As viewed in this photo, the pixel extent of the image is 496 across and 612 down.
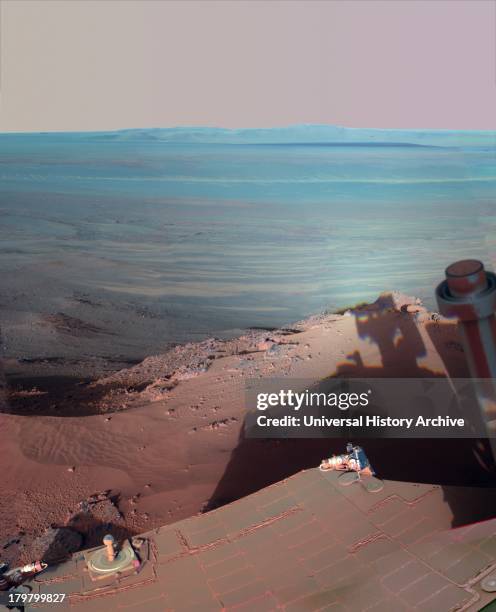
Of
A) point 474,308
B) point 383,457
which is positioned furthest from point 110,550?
point 383,457

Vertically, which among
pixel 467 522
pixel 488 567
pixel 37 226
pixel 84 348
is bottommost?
pixel 84 348

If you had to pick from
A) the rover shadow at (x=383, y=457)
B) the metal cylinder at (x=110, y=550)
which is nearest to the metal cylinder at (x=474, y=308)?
the metal cylinder at (x=110, y=550)

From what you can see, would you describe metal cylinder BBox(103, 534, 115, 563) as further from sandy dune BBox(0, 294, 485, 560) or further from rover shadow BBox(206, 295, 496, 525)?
rover shadow BBox(206, 295, 496, 525)

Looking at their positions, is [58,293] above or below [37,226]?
below

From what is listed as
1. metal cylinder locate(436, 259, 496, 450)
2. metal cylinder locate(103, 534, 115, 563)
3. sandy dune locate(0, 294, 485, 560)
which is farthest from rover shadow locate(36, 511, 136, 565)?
metal cylinder locate(436, 259, 496, 450)

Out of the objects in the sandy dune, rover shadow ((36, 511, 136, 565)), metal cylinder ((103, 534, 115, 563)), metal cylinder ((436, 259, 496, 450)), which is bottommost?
rover shadow ((36, 511, 136, 565))

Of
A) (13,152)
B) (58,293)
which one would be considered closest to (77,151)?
(13,152)

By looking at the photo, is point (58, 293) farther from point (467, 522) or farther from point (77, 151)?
point (77, 151)

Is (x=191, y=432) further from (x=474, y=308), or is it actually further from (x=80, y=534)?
(x=474, y=308)

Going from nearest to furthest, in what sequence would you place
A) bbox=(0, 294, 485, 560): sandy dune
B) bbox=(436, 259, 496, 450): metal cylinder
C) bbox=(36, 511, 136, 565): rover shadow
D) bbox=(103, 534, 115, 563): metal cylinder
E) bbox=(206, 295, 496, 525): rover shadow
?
bbox=(436, 259, 496, 450): metal cylinder
bbox=(103, 534, 115, 563): metal cylinder
bbox=(36, 511, 136, 565): rover shadow
bbox=(206, 295, 496, 525): rover shadow
bbox=(0, 294, 485, 560): sandy dune
